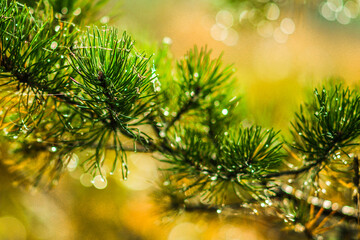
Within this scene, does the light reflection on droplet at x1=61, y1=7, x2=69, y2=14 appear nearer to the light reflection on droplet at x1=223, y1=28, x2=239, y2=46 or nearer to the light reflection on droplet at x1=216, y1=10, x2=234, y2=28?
the light reflection on droplet at x1=216, y1=10, x2=234, y2=28

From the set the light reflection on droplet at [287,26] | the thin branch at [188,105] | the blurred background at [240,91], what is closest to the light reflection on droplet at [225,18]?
the blurred background at [240,91]

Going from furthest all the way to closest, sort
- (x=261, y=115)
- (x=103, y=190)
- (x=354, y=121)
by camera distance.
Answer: (x=103, y=190), (x=261, y=115), (x=354, y=121)

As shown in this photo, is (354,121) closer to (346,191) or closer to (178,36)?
(346,191)

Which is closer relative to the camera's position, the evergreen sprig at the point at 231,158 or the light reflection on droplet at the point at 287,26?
the evergreen sprig at the point at 231,158

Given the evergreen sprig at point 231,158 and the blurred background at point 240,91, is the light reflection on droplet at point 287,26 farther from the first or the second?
the evergreen sprig at point 231,158

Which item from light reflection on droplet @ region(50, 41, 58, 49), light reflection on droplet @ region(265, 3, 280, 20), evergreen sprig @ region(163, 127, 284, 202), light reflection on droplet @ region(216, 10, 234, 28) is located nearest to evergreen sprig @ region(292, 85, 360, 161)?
evergreen sprig @ region(163, 127, 284, 202)

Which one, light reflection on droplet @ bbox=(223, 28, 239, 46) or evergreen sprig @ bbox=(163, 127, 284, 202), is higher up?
light reflection on droplet @ bbox=(223, 28, 239, 46)

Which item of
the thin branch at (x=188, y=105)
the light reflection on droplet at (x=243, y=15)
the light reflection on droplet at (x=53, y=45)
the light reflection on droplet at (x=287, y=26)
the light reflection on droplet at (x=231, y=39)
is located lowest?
the thin branch at (x=188, y=105)

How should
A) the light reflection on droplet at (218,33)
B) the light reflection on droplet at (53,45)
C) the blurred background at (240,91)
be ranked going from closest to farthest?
the light reflection on droplet at (53,45)
the blurred background at (240,91)
the light reflection on droplet at (218,33)

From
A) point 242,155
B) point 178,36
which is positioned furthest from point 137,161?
point 242,155
